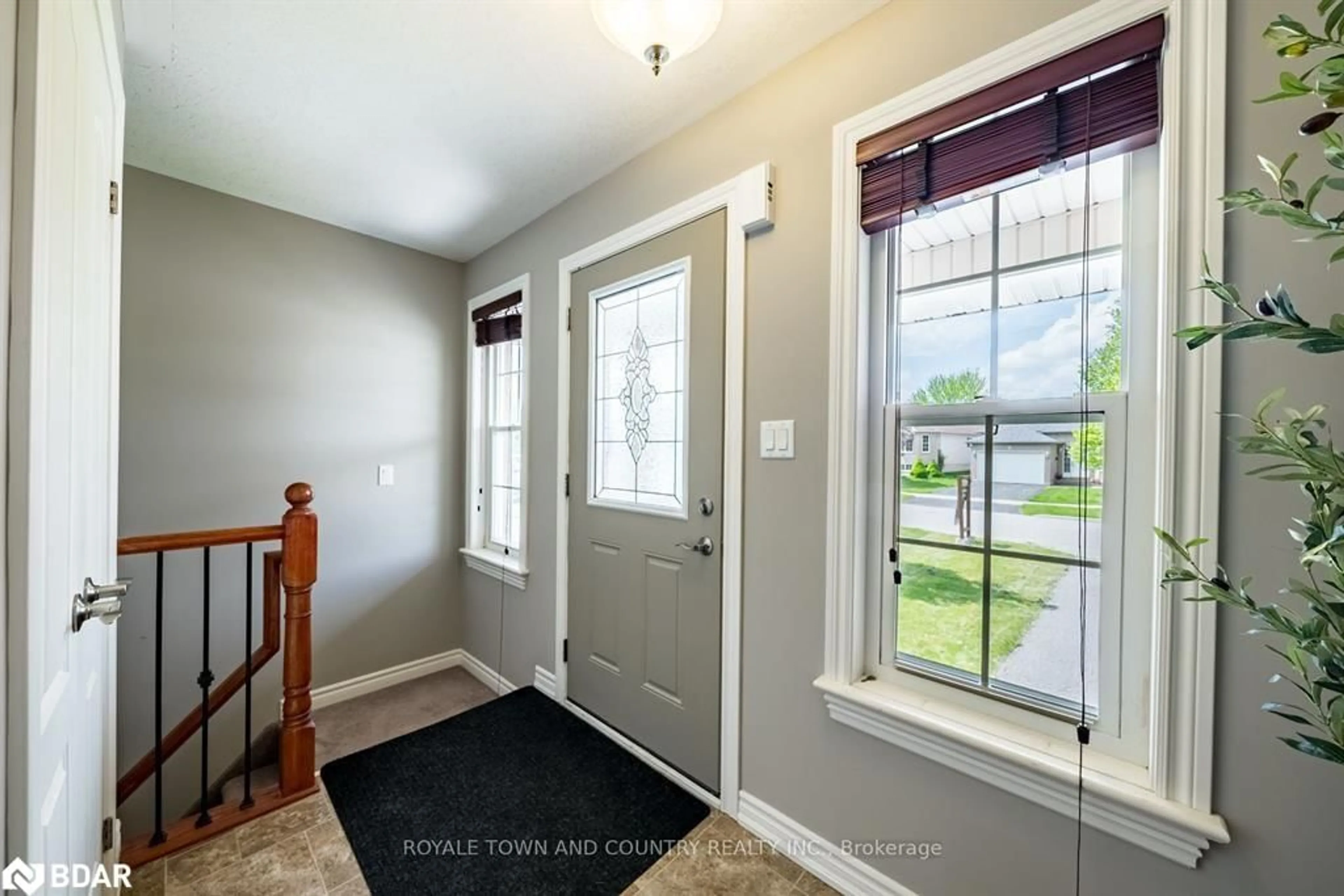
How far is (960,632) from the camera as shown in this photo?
135cm

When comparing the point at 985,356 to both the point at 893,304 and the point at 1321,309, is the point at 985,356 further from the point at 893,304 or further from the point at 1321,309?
the point at 1321,309

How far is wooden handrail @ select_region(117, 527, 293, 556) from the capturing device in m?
1.61

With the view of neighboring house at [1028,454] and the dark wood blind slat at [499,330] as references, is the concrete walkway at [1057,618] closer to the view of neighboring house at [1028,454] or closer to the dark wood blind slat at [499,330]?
the view of neighboring house at [1028,454]

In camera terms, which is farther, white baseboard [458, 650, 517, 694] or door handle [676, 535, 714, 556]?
white baseboard [458, 650, 517, 694]

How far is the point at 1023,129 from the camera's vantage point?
1.19m

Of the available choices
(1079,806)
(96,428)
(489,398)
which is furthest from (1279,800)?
(489,398)

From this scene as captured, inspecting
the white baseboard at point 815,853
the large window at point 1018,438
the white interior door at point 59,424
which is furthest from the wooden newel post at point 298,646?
the large window at point 1018,438

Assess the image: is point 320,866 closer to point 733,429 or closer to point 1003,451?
point 733,429

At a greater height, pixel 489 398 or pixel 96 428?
pixel 489 398

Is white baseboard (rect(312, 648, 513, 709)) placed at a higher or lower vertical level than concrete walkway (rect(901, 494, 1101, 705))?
lower

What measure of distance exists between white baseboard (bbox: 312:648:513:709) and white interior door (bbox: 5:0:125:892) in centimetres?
139

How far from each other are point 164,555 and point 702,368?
8.05 ft

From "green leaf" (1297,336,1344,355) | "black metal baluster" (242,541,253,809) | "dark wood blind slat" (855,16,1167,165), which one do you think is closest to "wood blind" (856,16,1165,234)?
"dark wood blind slat" (855,16,1167,165)

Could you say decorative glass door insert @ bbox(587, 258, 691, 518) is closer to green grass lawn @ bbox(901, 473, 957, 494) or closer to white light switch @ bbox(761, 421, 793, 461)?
white light switch @ bbox(761, 421, 793, 461)
